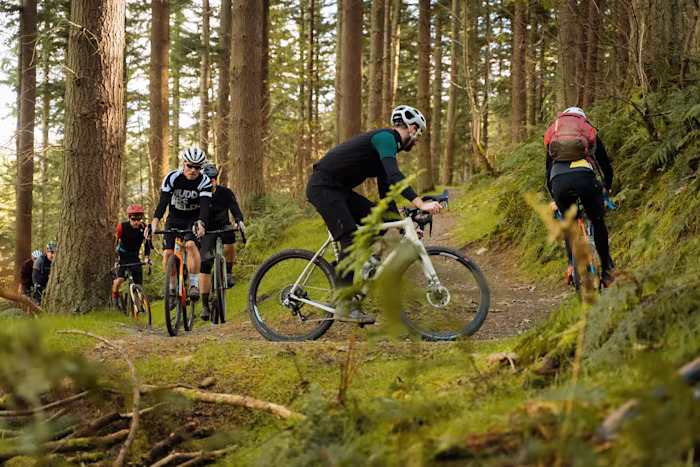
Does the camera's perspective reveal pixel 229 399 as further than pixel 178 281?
No

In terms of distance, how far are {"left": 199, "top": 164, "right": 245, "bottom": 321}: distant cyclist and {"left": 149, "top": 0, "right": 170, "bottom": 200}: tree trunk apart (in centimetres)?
1010

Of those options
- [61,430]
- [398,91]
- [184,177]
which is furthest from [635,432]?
[398,91]

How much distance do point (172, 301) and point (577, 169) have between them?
5207 mm

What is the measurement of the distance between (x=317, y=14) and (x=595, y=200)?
30.5 meters

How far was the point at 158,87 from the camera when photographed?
Result: 19.2 metres

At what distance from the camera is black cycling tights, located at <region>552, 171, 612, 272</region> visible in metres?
5.84

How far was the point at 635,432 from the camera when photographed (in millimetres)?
1552

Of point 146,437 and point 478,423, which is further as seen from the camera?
point 146,437

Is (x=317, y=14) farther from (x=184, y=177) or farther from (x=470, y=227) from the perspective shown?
(x=184, y=177)

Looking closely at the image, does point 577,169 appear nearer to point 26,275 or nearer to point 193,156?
point 193,156

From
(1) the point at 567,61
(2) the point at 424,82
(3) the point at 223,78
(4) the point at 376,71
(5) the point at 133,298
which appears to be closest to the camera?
(5) the point at 133,298

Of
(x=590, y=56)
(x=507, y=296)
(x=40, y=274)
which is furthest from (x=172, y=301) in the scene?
(x=590, y=56)

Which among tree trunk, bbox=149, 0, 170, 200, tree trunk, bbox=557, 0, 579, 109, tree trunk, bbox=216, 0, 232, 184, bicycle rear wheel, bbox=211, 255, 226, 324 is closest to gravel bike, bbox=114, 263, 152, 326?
bicycle rear wheel, bbox=211, 255, 226, 324

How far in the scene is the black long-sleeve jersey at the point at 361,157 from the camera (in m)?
5.38
